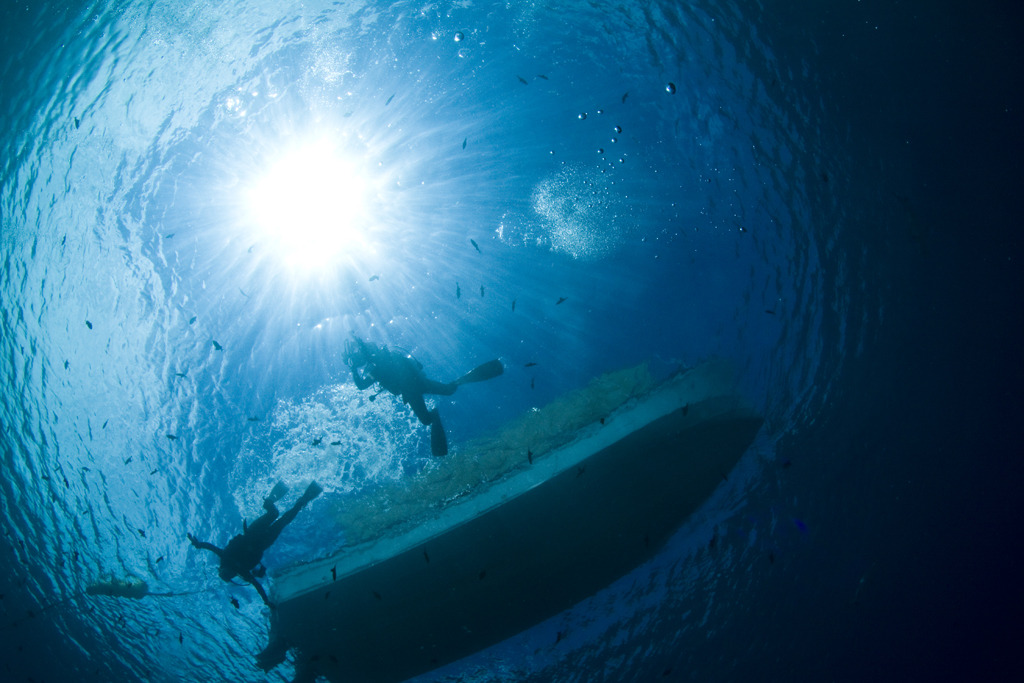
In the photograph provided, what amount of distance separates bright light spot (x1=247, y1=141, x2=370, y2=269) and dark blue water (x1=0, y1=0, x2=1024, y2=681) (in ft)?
0.21

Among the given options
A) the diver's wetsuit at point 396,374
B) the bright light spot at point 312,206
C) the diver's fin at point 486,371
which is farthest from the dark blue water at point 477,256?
the diver's fin at point 486,371

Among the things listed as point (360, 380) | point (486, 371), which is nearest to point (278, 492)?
point (360, 380)

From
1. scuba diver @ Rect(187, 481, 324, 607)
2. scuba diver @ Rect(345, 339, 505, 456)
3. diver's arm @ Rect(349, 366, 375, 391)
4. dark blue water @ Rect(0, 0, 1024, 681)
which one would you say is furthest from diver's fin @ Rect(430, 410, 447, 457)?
scuba diver @ Rect(187, 481, 324, 607)

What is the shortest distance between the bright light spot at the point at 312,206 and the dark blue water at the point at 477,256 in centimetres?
6

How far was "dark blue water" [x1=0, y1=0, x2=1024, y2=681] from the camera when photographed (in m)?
8.45

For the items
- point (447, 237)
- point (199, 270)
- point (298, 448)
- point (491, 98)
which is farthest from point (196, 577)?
point (491, 98)

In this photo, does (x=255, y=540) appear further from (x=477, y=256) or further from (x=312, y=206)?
(x=477, y=256)

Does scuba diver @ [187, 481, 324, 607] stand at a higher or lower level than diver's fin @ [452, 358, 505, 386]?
lower

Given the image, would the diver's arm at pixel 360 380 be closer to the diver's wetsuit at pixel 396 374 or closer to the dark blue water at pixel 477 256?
the diver's wetsuit at pixel 396 374

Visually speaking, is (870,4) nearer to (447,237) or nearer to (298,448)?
(447,237)

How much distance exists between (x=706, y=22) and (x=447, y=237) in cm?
694

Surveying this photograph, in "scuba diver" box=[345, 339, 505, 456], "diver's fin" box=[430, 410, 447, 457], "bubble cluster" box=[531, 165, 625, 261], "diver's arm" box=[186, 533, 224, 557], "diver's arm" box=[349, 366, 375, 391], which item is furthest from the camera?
"bubble cluster" box=[531, 165, 625, 261]

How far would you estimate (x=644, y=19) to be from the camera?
8.24 meters

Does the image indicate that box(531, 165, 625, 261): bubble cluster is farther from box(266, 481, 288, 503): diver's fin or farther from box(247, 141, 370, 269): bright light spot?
box(266, 481, 288, 503): diver's fin
